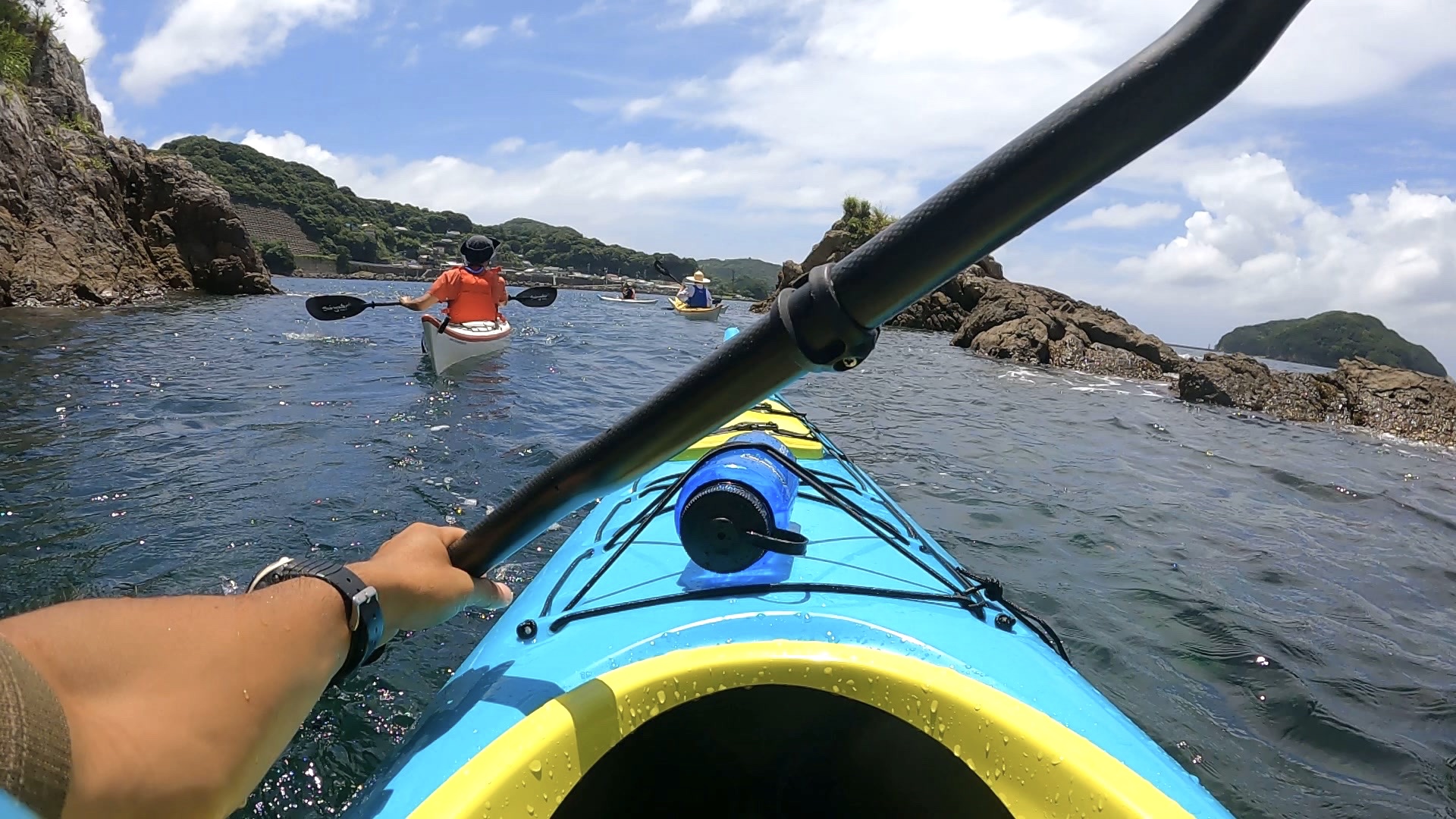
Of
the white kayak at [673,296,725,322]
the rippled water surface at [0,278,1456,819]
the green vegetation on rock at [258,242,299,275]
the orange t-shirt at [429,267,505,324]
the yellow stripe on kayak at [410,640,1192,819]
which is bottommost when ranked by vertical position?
the rippled water surface at [0,278,1456,819]

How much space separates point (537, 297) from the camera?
11.3 m

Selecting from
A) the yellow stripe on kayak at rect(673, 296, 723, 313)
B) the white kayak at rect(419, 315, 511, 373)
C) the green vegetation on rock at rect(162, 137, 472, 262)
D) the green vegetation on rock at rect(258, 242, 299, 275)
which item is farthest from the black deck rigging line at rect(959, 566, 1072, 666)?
the green vegetation on rock at rect(162, 137, 472, 262)

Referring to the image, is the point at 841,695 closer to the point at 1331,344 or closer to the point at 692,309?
the point at 692,309

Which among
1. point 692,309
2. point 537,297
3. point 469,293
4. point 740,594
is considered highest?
point 692,309

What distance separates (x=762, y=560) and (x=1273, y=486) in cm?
738

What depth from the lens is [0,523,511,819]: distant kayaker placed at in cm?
58

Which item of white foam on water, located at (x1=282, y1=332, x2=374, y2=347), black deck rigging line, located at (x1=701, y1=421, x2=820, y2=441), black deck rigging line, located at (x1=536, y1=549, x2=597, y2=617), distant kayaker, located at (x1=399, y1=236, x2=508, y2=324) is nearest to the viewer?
black deck rigging line, located at (x1=536, y1=549, x2=597, y2=617)

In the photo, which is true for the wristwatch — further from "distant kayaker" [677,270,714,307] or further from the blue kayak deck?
"distant kayaker" [677,270,714,307]

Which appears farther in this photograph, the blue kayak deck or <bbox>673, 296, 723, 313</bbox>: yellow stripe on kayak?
<bbox>673, 296, 723, 313</bbox>: yellow stripe on kayak

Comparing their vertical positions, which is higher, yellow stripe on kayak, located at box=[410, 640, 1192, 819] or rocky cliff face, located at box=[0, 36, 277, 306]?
rocky cliff face, located at box=[0, 36, 277, 306]

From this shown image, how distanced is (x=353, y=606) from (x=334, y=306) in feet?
32.5

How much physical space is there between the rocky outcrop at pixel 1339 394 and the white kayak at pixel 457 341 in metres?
11.8

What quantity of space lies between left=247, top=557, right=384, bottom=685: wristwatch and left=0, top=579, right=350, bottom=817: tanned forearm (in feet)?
0.20

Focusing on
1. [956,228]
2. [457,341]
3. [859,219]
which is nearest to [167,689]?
[956,228]
